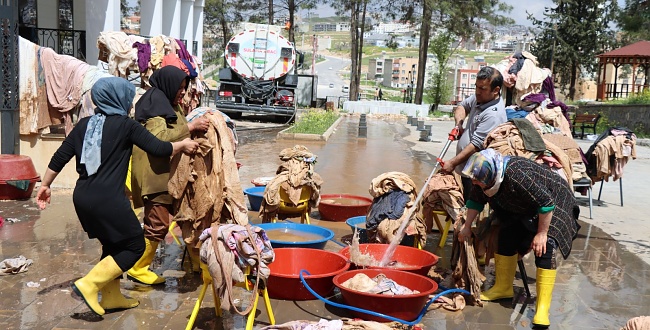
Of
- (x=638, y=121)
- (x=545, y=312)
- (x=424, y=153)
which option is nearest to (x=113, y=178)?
(x=545, y=312)

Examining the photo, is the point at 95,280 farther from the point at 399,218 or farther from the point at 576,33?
the point at 576,33

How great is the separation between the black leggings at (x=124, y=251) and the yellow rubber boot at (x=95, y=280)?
36 mm

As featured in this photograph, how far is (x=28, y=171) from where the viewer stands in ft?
26.4

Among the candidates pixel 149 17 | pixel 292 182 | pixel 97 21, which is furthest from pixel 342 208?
pixel 149 17

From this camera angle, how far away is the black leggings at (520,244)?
4.58 meters

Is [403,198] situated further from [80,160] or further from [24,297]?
[24,297]

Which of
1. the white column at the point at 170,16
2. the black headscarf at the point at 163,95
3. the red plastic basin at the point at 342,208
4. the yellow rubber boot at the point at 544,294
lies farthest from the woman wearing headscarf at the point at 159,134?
the white column at the point at 170,16

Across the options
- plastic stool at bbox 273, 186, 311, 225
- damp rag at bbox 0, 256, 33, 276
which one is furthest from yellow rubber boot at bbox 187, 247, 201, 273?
damp rag at bbox 0, 256, 33, 276

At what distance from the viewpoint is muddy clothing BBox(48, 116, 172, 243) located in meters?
4.22

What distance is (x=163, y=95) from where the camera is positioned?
481cm

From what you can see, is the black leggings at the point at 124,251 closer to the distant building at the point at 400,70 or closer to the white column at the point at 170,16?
the white column at the point at 170,16

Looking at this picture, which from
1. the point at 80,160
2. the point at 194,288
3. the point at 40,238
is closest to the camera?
the point at 80,160

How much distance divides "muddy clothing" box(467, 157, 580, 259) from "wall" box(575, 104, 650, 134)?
21837 millimetres

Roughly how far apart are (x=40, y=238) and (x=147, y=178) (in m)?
2.27
